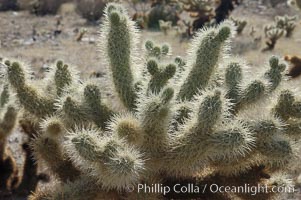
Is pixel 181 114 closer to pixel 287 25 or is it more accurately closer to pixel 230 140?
pixel 230 140

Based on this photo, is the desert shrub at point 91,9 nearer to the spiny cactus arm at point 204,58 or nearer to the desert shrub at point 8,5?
the desert shrub at point 8,5

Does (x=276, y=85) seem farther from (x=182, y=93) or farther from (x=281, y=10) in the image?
(x=281, y=10)

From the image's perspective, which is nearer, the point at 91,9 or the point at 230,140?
the point at 230,140

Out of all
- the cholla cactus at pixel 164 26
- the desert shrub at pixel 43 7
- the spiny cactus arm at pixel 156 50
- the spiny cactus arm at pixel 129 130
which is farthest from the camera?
the desert shrub at pixel 43 7

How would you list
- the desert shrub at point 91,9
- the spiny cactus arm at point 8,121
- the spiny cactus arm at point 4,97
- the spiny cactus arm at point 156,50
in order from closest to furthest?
the spiny cactus arm at point 156,50 < the spiny cactus arm at point 8,121 < the spiny cactus arm at point 4,97 < the desert shrub at point 91,9

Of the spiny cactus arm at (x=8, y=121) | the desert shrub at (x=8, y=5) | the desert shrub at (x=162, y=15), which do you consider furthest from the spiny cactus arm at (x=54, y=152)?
the desert shrub at (x=8, y=5)

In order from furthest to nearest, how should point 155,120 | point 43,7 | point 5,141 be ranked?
1. point 43,7
2. point 5,141
3. point 155,120

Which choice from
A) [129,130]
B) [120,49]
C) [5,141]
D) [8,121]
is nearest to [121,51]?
[120,49]
